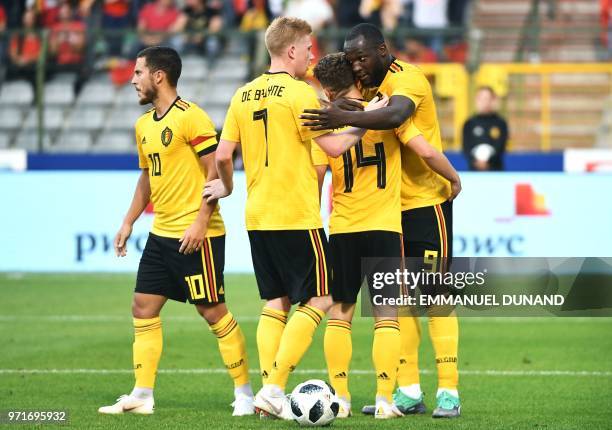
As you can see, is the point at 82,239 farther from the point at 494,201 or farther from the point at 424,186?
the point at 424,186

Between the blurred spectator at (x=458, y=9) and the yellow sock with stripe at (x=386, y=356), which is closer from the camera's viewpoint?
the yellow sock with stripe at (x=386, y=356)

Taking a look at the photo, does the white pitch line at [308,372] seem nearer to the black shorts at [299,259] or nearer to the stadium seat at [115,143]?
the black shorts at [299,259]

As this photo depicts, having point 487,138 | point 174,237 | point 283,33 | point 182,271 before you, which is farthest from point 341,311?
point 487,138

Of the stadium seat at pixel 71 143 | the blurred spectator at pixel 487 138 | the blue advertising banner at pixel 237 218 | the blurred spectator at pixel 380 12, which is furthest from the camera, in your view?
the blurred spectator at pixel 380 12

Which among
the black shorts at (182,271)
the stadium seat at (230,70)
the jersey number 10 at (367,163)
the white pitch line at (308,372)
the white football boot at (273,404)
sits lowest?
the white pitch line at (308,372)

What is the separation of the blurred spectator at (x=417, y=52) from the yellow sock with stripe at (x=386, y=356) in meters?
11.4

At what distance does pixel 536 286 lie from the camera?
22.7ft

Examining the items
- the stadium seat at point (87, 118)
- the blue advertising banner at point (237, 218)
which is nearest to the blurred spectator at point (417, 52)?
the blue advertising banner at point (237, 218)

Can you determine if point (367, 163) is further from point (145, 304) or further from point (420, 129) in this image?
point (145, 304)

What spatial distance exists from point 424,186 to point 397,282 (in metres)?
0.63

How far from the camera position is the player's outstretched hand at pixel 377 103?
6.75 m

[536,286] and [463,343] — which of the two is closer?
[536,286]

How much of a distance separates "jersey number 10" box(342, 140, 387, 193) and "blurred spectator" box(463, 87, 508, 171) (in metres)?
8.57

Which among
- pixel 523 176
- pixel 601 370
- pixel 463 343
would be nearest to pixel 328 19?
pixel 523 176
